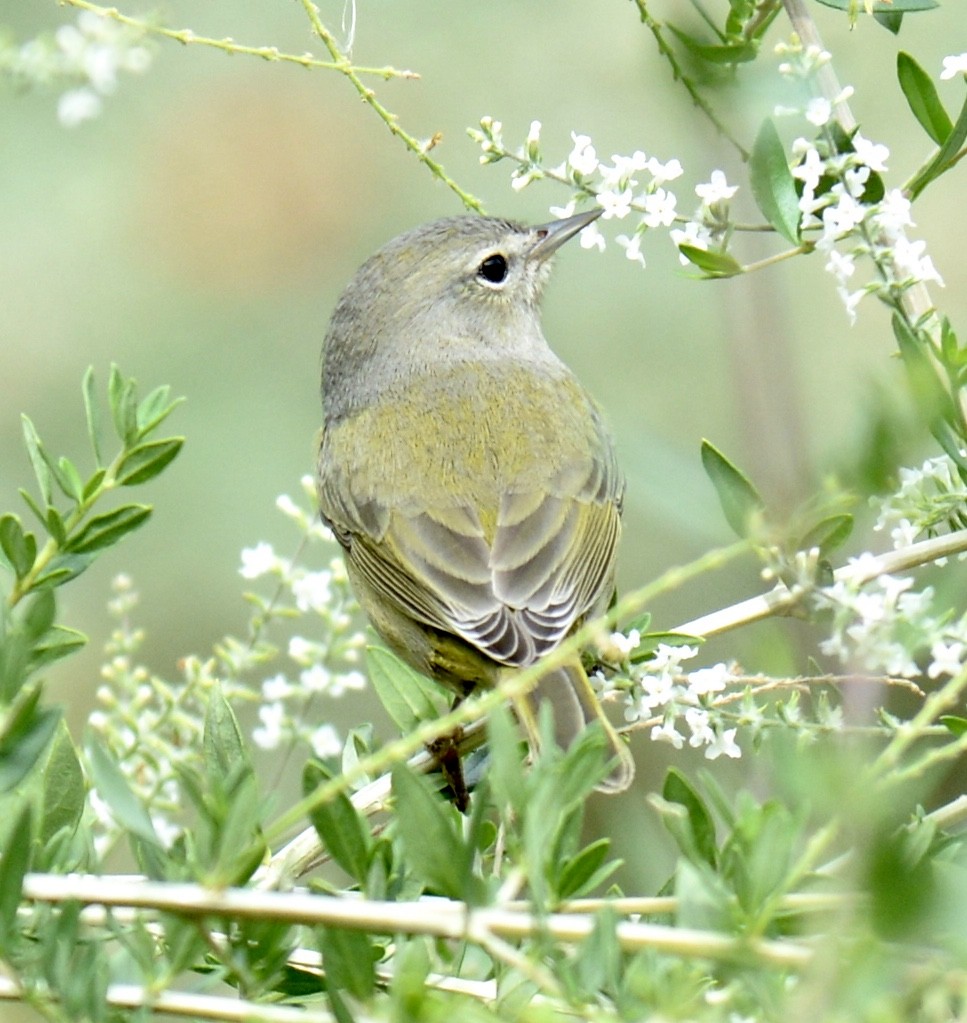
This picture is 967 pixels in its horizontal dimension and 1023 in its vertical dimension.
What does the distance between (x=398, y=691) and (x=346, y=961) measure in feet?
4.30

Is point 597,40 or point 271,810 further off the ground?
point 597,40

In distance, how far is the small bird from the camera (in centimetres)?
346

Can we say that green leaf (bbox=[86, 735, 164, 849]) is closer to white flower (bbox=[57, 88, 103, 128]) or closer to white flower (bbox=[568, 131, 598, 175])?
white flower (bbox=[57, 88, 103, 128])

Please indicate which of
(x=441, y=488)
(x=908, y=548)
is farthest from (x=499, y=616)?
(x=908, y=548)

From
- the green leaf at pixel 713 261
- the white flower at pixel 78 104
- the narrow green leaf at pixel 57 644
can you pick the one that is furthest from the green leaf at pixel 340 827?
the green leaf at pixel 713 261

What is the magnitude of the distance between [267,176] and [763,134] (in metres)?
6.87

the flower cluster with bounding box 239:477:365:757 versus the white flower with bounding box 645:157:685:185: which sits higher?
the white flower with bounding box 645:157:685:185

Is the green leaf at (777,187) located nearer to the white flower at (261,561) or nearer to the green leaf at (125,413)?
the green leaf at (125,413)

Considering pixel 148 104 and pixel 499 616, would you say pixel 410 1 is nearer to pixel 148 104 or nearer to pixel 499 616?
pixel 148 104

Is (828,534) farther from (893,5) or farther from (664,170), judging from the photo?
(893,5)

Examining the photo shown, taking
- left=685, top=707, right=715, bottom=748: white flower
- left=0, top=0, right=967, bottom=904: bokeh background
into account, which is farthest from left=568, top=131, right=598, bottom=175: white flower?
left=0, top=0, right=967, bottom=904: bokeh background

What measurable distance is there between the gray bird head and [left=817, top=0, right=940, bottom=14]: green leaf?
2278mm

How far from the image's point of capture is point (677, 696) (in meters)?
2.21

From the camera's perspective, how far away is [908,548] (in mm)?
2154
